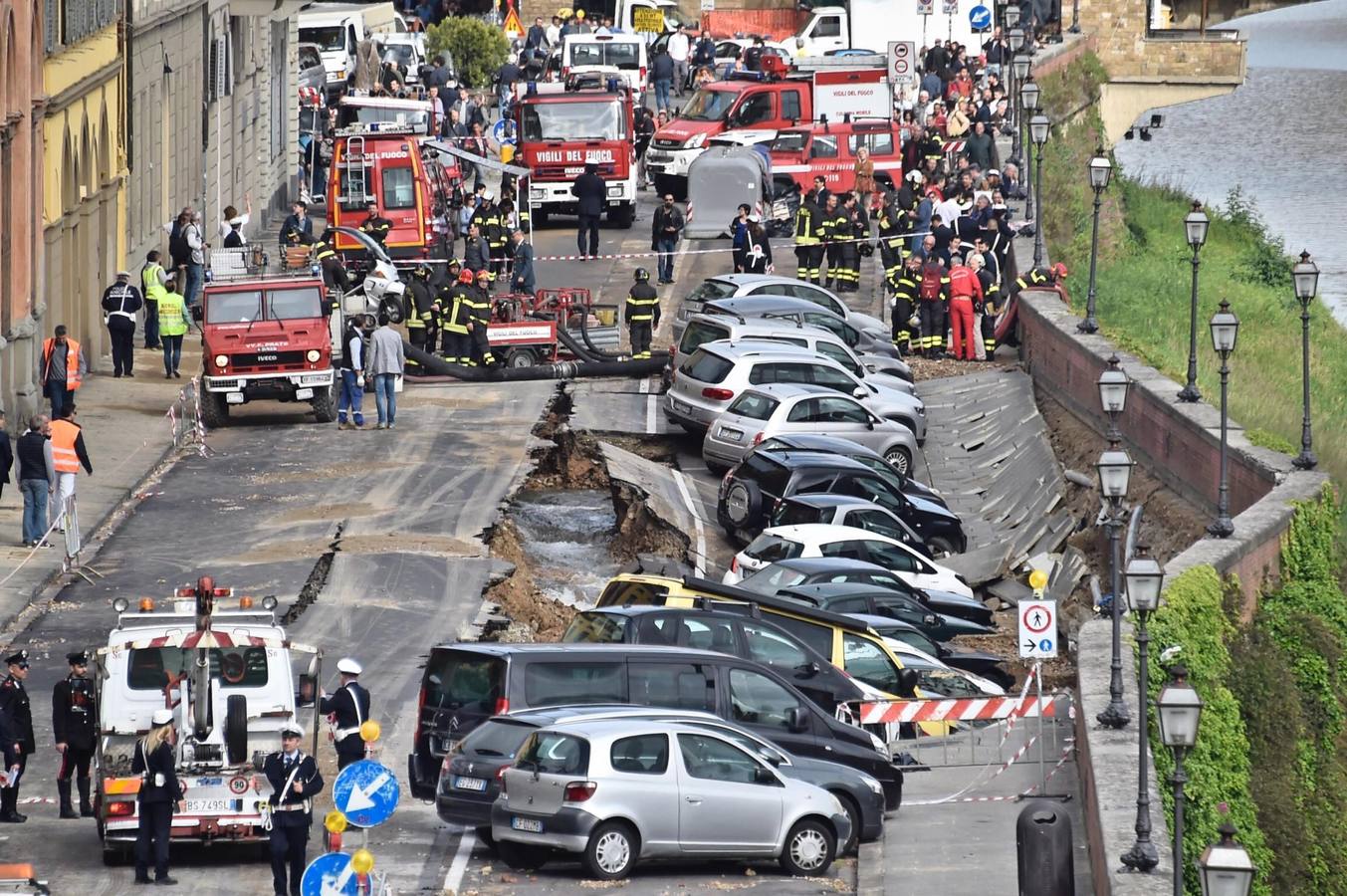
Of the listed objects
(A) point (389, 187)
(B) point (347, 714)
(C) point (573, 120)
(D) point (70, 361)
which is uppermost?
(C) point (573, 120)

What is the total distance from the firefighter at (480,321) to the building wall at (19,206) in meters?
6.00

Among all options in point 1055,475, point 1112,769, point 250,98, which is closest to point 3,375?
point 1055,475

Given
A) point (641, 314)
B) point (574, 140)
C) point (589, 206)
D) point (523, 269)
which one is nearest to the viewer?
point (641, 314)

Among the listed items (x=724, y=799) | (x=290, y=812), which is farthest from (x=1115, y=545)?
(x=290, y=812)

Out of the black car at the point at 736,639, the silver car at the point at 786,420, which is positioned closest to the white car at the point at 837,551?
the silver car at the point at 786,420

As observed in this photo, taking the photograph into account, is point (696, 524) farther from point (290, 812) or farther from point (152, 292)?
point (290, 812)

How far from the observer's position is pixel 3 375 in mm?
35156

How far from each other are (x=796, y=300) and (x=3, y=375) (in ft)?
38.1

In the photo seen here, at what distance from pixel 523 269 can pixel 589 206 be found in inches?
193

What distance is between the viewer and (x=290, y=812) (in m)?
18.8

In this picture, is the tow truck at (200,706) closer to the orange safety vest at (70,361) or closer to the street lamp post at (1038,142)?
the orange safety vest at (70,361)

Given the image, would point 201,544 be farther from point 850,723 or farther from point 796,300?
point 796,300

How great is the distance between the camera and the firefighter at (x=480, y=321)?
38531 mm

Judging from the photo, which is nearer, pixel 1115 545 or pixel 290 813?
pixel 290 813
